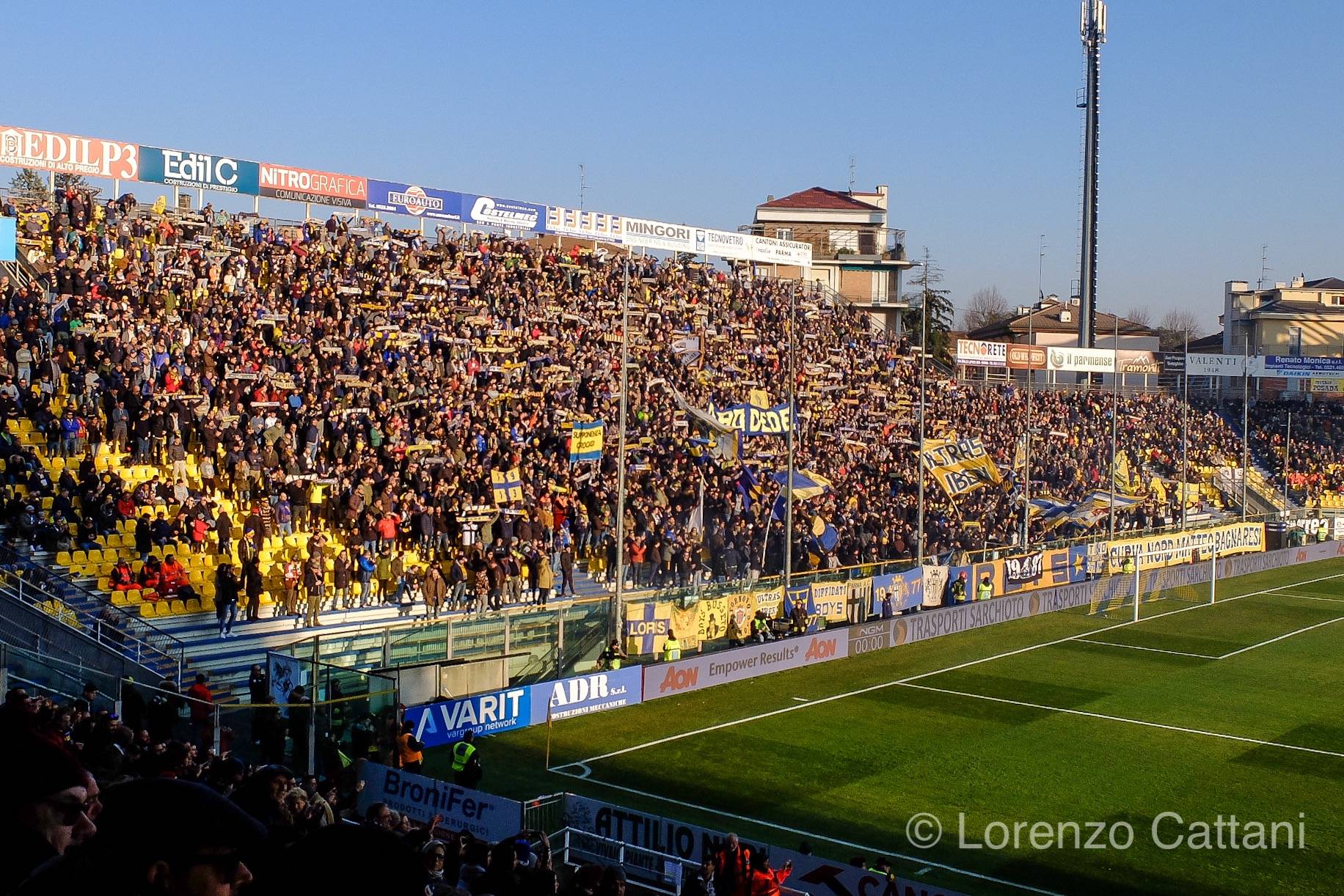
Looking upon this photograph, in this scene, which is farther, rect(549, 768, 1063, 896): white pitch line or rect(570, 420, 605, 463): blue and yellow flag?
rect(570, 420, 605, 463): blue and yellow flag

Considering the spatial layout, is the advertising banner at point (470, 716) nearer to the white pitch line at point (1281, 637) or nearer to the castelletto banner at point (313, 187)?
the white pitch line at point (1281, 637)

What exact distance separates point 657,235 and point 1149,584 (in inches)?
1060

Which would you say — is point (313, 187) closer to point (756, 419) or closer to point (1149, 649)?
point (756, 419)

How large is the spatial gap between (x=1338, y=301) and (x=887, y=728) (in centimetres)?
9105

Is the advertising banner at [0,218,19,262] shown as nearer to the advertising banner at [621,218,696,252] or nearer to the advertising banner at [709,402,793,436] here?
the advertising banner at [709,402,793,436]

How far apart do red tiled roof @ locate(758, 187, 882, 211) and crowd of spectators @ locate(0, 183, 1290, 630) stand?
38.1 metres

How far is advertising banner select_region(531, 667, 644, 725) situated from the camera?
26.5 meters

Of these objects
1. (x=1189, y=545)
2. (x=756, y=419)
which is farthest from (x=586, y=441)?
(x=1189, y=545)

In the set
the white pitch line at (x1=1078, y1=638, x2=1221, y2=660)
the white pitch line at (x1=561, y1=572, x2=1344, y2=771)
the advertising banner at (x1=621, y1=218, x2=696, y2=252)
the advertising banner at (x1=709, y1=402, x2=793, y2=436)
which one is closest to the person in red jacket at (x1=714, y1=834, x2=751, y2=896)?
the white pitch line at (x1=561, y1=572, x2=1344, y2=771)

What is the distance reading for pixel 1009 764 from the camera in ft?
80.4

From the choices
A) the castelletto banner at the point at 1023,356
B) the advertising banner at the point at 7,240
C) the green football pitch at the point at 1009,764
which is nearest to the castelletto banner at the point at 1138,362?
the castelletto banner at the point at 1023,356

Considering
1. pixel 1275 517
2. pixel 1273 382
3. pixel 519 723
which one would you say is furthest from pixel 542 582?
pixel 1273 382

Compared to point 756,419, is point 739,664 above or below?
below

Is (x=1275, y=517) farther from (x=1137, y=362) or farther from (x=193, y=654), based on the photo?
(x=193, y=654)
